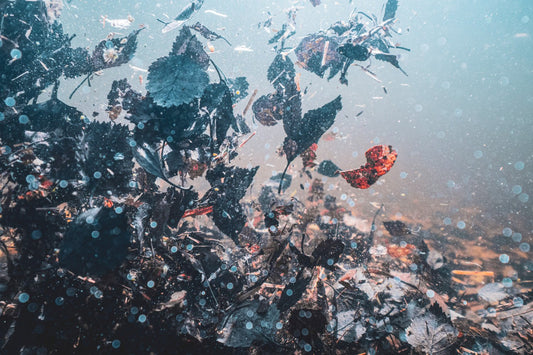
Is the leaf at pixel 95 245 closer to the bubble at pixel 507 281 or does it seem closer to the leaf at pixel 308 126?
the leaf at pixel 308 126

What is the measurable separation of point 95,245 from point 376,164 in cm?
231

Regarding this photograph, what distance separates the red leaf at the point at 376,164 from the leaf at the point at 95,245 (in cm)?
203

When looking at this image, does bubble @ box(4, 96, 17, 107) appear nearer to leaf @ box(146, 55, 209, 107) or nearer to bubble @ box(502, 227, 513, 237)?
leaf @ box(146, 55, 209, 107)

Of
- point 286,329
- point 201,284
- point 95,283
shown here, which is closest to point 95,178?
point 95,283

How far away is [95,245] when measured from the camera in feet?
Answer: 4.62

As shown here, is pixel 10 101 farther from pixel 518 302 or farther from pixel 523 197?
pixel 523 197

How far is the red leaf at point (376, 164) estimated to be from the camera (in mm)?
2146

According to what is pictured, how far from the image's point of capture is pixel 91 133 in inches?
70.1

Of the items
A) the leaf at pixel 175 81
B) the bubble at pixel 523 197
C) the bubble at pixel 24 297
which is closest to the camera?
the bubble at pixel 24 297

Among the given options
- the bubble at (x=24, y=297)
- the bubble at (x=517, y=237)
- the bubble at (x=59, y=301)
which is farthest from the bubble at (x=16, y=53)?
the bubble at (x=517, y=237)

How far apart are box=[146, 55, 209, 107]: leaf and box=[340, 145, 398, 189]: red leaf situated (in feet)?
5.34

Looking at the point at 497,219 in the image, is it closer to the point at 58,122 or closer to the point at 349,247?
the point at 349,247

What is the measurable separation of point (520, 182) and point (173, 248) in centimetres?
1791

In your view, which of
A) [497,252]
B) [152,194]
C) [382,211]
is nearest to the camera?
[152,194]
